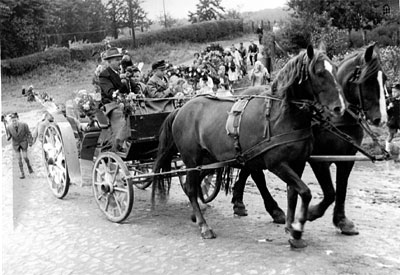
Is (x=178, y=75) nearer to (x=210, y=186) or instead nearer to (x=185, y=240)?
(x=210, y=186)

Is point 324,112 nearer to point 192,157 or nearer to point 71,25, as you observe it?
point 192,157

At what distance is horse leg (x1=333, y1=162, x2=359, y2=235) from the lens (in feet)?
19.8

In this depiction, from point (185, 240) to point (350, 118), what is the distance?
2.45 m

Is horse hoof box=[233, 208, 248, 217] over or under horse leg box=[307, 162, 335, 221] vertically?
under

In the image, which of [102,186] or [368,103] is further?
[102,186]

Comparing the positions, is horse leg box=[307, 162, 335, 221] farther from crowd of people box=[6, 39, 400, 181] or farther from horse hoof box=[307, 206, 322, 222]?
crowd of people box=[6, 39, 400, 181]

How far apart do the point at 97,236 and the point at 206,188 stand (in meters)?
2.18

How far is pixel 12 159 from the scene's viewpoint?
505 inches

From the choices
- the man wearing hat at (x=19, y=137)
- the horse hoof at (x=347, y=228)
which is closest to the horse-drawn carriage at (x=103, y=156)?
the horse hoof at (x=347, y=228)

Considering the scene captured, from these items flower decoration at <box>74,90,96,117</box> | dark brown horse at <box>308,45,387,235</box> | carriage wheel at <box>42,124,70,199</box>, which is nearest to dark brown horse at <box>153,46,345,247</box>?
dark brown horse at <box>308,45,387,235</box>

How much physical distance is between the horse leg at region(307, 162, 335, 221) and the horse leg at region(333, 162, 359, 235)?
0.19 metres

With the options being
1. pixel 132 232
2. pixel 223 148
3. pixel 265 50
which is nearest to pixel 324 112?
pixel 223 148

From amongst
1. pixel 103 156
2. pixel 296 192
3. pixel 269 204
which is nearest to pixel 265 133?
pixel 296 192

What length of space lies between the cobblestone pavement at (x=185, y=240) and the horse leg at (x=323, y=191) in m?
0.31
